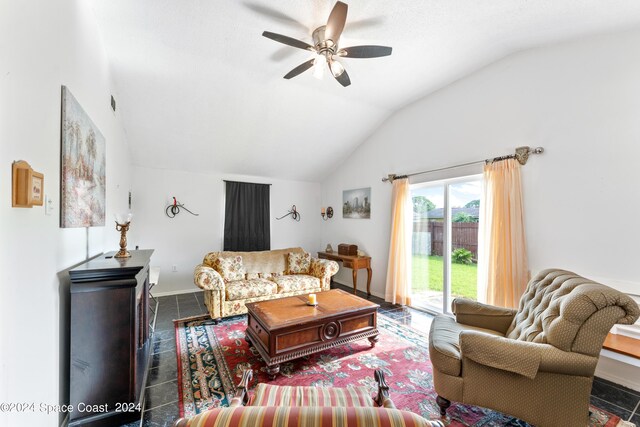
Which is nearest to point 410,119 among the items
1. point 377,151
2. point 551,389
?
point 377,151

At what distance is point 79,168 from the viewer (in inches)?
72.0

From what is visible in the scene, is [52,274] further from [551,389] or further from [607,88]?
[607,88]

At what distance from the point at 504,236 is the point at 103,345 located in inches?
146

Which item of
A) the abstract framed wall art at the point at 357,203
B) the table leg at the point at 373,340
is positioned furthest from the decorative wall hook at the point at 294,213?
the table leg at the point at 373,340

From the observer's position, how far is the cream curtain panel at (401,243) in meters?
4.07

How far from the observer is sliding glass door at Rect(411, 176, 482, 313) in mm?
3418

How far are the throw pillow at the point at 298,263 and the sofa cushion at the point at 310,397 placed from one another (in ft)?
10.1

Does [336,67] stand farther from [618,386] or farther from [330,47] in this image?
[618,386]

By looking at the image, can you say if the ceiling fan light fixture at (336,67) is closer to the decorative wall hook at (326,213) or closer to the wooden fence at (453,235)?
the wooden fence at (453,235)

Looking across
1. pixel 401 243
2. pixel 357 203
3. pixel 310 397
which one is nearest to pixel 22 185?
pixel 310 397

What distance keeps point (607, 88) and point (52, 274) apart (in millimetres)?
4447

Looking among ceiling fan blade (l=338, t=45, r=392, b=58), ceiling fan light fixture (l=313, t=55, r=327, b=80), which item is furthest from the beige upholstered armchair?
ceiling fan light fixture (l=313, t=55, r=327, b=80)

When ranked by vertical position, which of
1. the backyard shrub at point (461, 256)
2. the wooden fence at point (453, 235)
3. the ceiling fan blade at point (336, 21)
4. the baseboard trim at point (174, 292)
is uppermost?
the ceiling fan blade at point (336, 21)

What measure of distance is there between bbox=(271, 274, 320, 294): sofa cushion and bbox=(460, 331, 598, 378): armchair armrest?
2587 millimetres
